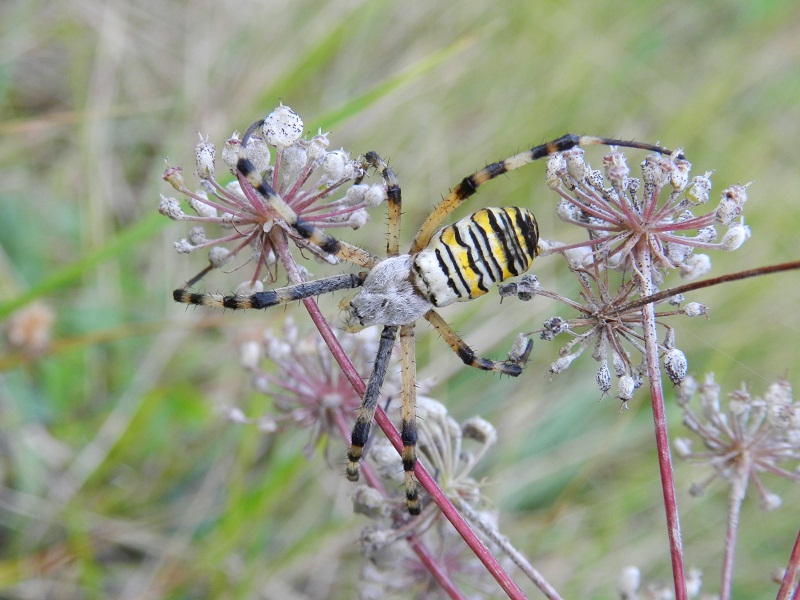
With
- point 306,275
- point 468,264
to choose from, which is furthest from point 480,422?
point 306,275

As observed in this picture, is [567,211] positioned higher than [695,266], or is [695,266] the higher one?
[567,211]

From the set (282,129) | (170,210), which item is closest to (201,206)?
(170,210)

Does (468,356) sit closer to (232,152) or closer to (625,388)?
(625,388)

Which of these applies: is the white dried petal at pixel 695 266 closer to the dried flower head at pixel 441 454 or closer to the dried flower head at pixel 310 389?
the dried flower head at pixel 441 454

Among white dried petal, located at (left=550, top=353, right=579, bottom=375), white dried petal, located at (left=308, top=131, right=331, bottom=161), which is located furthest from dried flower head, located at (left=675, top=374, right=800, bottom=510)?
white dried petal, located at (left=308, top=131, right=331, bottom=161)

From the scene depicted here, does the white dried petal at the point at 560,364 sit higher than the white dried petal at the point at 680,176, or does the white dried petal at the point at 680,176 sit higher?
the white dried petal at the point at 680,176

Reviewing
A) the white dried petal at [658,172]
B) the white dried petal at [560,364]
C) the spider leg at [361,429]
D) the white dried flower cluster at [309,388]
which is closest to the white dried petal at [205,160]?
the white dried flower cluster at [309,388]
